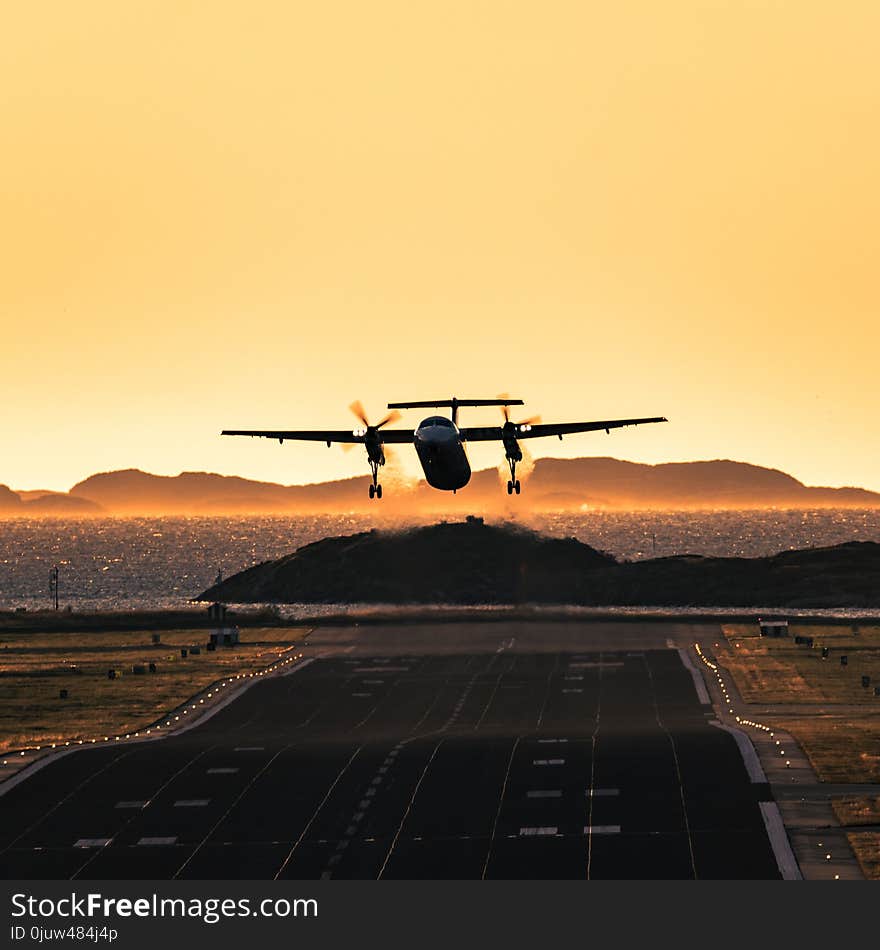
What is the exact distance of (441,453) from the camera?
89125 mm

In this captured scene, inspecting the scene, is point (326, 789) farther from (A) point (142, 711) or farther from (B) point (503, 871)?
(A) point (142, 711)

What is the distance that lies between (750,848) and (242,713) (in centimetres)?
5445

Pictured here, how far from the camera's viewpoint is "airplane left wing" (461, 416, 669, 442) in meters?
99.0

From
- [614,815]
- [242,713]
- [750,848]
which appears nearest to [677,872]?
[750,848]

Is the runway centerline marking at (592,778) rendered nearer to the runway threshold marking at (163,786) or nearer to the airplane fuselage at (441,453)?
the airplane fuselage at (441,453)

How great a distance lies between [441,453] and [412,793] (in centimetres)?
1840

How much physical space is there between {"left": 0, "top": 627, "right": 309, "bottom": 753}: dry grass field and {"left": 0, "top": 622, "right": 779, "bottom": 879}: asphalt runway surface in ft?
24.0

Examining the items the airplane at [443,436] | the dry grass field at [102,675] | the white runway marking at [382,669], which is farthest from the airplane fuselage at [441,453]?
the white runway marking at [382,669]

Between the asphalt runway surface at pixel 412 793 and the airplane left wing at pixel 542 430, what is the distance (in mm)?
19165

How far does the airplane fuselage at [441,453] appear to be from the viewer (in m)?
89.0

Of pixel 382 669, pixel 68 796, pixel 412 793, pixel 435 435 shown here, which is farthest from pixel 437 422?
pixel 382 669

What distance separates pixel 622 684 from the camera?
138m
